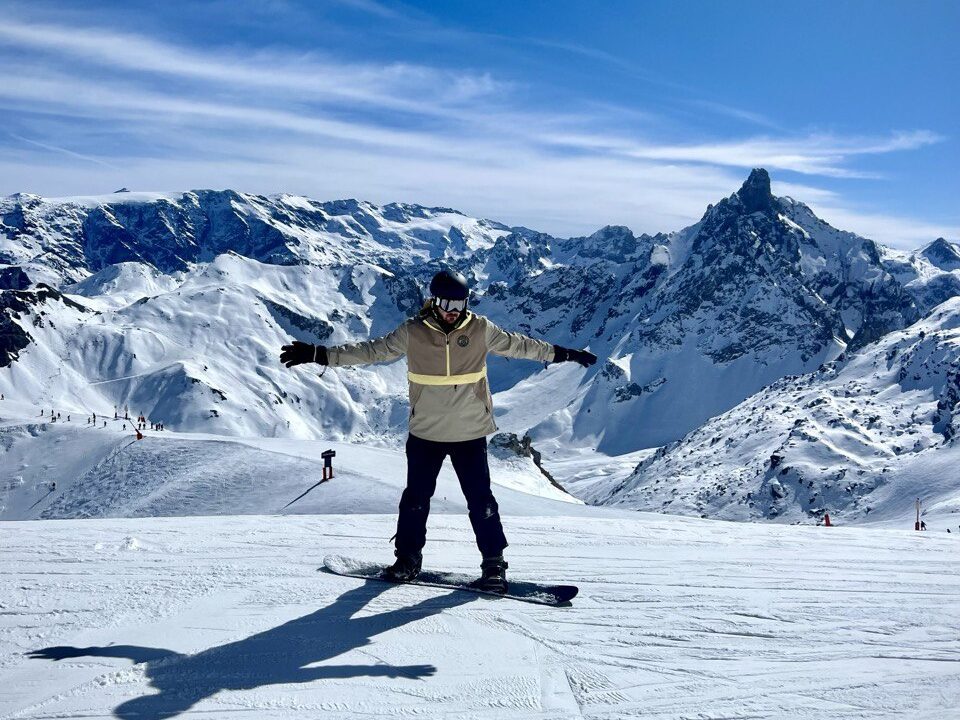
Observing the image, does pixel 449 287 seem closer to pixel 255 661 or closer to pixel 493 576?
pixel 493 576

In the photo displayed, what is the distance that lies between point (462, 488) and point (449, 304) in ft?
5.04

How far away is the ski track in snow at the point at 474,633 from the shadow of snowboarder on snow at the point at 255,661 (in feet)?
0.05

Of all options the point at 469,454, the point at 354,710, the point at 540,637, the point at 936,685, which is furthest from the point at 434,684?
the point at 936,685

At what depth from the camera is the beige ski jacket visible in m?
6.67

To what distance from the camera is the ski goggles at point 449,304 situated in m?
6.57

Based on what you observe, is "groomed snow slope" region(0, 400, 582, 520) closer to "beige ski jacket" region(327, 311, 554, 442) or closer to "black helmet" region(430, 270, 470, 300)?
"beige ski jacket" region(327, 311, 554, 442)

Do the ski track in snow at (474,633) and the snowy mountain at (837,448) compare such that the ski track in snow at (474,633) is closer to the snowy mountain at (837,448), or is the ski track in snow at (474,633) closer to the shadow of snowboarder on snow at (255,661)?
the shadow of snowboarder on snow at (255,661)

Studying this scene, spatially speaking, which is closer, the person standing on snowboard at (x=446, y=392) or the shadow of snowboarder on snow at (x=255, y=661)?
the shadow of snowboarder on snow at (x=255, y=661)

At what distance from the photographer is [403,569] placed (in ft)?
22.6

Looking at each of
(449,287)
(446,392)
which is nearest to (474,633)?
(446,392)

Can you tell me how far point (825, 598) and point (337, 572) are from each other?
4068 millimetres

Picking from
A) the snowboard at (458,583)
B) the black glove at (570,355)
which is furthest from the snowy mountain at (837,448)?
the snowboard at (458,583)

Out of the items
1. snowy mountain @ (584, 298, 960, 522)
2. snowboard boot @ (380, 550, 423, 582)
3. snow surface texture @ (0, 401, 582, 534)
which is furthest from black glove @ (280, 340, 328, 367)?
snowy mountain @ (584, 298, 960, 522)

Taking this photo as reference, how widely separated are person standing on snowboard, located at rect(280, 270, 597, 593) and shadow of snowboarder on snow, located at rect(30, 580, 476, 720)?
1.06m
